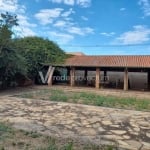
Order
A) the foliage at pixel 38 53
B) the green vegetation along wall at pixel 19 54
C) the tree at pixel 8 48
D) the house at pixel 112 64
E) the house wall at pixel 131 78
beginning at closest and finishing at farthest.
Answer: the tree at pixel 8 48, the green vegetation along wall at pixel 19 54, the house at pixel 112 64, the foliage at pixel 38 53, the house wall at pixel 131 78

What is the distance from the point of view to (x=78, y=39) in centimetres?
3169

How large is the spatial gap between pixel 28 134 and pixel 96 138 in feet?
6.25

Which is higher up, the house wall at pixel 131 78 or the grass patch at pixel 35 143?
the house wall at pixel 131 78

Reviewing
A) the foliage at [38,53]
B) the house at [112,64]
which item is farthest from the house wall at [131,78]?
the foliage at [38,53]

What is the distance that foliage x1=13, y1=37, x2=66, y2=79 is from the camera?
23.8m

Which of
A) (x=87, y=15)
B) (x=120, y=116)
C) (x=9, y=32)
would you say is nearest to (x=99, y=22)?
(x=87, y=15)

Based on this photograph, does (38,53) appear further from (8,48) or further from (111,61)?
(111,61)

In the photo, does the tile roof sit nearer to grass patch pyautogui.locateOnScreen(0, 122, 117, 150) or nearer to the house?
the house

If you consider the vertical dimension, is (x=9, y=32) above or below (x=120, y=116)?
above

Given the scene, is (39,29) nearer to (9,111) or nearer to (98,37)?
(98,37)

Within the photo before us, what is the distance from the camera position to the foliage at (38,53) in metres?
23.8

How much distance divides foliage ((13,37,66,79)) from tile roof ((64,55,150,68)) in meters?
1.52

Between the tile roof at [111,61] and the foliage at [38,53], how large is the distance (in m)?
1.52

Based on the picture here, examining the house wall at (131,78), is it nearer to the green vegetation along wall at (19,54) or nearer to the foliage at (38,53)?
the foliage at (38,53)
